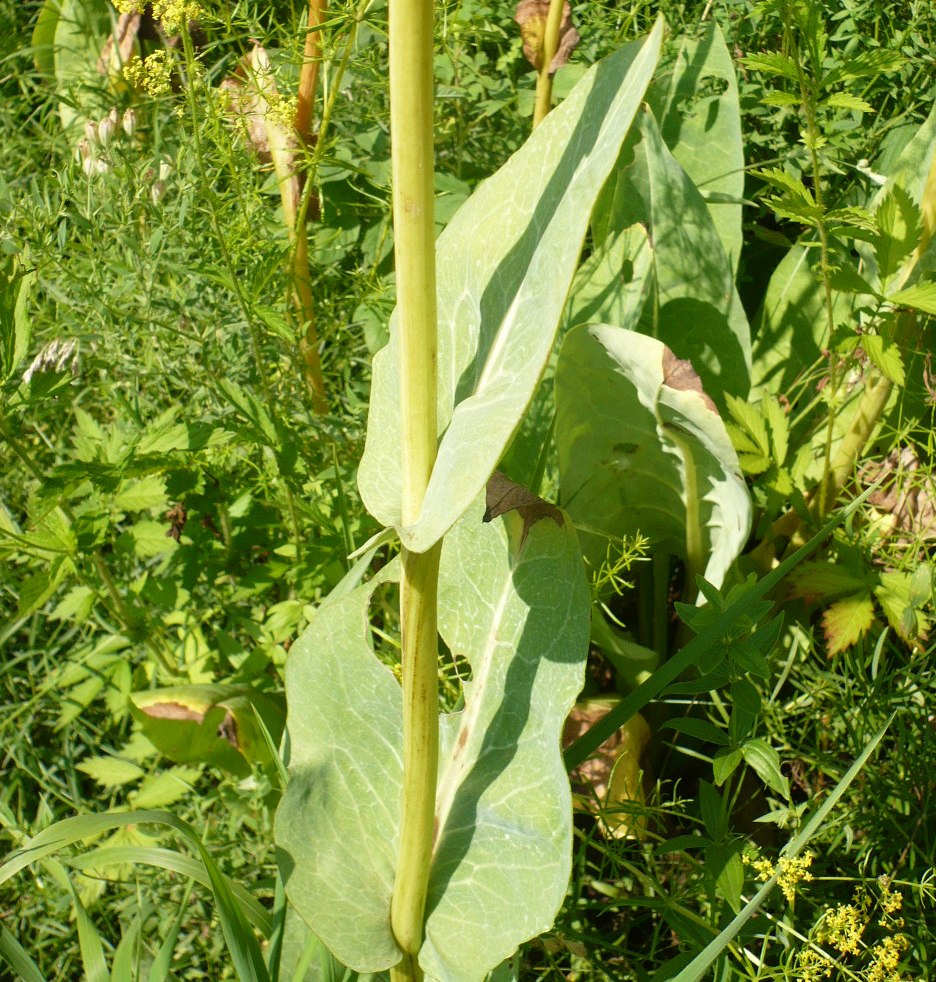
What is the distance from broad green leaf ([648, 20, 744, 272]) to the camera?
1.83 m

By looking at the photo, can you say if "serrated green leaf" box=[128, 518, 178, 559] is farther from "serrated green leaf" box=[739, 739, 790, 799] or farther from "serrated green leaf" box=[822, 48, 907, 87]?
"serrated green leaf" box=[822, 48, 907, 87]

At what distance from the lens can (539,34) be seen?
171cm

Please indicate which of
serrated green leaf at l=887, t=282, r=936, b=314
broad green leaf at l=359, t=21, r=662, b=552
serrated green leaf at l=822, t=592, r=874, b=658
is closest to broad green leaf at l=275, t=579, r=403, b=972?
broad green leaf at l=359, t=21, r=662, b=552

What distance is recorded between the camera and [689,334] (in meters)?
1.74

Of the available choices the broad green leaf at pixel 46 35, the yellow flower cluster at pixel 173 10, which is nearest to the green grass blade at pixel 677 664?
the yellow flower cluster at pixel 173 10

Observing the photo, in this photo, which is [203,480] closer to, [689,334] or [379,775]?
[379,775]

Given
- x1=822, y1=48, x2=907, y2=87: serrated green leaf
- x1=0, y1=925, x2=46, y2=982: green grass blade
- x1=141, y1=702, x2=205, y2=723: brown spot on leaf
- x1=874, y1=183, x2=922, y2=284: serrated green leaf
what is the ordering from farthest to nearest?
x1=141, y1=702, x2=205, y2=723: brown spot on leaf
x1=874, y1=183, x2=922, y2=284: serrated green leaf
x1=822, y1=48, x2=907, y2=87: serrated green leaf
x1=0, y1=925, x2=46, y2=982: green grass blade

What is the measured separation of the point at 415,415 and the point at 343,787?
0.51 meters

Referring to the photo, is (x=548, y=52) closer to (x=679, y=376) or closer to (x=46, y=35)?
(x=679, y=376)

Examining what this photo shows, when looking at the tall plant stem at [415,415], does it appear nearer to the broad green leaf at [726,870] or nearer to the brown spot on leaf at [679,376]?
the broad green leaf at [726,870]

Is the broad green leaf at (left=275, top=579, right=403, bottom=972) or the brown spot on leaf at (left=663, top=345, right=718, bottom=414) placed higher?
the brown spot on leaf at (left=663, top=345, right=718, bottom=414)

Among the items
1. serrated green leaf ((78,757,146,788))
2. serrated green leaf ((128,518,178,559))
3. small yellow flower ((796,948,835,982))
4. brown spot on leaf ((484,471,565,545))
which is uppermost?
brown spot on leaf ((484,471,565,545))

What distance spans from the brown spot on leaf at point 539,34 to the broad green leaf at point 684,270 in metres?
0.16

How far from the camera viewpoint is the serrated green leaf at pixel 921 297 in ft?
4.41
